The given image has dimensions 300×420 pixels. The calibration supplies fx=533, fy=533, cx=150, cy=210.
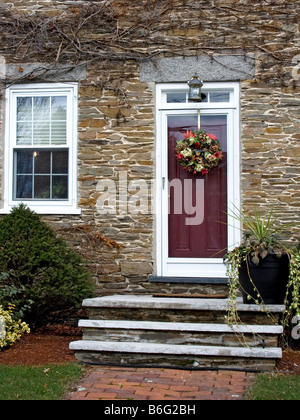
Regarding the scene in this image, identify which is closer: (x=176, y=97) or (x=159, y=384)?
(x=159, y=384)

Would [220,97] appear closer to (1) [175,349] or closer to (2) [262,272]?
(2) [262,272]

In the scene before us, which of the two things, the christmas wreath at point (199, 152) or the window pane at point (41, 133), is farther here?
the window pane at point (41, 133)

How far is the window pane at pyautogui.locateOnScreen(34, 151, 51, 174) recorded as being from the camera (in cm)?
772

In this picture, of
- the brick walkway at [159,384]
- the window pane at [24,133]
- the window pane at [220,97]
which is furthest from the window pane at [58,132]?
the brick walkway at [159,384]

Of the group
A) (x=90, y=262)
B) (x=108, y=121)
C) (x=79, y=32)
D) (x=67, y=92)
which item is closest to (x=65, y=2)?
(x=79, y=32)

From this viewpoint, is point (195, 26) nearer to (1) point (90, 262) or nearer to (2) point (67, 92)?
(2) point (67, 92)

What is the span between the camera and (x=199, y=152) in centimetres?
729

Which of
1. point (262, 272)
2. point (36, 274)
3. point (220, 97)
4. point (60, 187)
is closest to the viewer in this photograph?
point (262, 272)

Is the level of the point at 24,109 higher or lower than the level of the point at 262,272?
higher

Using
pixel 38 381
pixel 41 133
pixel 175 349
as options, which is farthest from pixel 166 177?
pixel 38 381

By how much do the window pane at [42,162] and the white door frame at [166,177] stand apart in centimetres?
161

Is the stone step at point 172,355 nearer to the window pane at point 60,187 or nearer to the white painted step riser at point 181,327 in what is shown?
the white painted step riser at point 181,327

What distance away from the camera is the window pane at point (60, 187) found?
7.66 m

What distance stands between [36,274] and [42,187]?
5.70 feet
